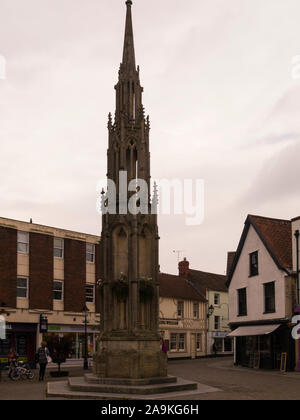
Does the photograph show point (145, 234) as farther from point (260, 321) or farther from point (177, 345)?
point (177, 345)

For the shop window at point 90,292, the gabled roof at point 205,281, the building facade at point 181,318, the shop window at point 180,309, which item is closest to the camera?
the shop window at point 90,292

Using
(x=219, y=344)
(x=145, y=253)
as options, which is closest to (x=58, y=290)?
(x=219, y=344)

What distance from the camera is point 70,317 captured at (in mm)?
45312

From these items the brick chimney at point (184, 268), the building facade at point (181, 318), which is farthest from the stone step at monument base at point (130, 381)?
the brick chimney at point (184, 268)

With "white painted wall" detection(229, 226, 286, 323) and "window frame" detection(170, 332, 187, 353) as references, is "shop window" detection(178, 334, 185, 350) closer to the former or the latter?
"window frame" detection(170, 332, 187, 353)

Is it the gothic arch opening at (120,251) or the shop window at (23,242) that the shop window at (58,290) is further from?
the gothic arch opening at (120,251)

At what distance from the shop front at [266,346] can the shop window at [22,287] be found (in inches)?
608

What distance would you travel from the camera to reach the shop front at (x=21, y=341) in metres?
40.4

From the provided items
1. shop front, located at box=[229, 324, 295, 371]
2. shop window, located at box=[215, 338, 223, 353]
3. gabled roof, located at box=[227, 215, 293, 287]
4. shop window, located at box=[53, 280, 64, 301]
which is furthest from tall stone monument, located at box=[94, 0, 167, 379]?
shop window, located at box=[215, 338, 223, 353]

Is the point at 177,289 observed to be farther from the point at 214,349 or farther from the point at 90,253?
the point at 90,253

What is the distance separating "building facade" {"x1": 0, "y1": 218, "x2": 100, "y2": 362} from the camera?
134 ft

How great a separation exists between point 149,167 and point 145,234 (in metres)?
2.77
